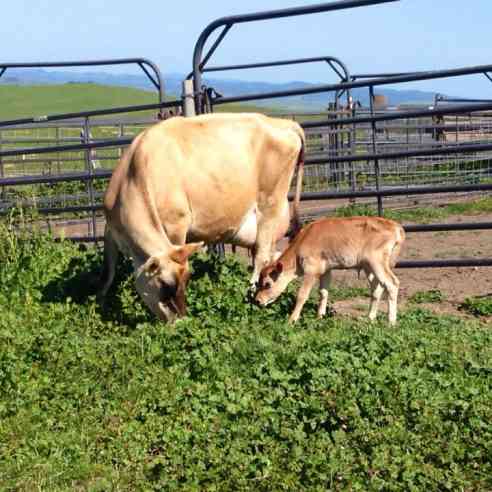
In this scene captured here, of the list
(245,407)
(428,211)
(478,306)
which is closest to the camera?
(245,407)

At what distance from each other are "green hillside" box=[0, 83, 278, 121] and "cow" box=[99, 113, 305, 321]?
64043 mm

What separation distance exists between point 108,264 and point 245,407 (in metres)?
3.24

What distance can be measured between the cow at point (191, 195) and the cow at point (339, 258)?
1.16 feet

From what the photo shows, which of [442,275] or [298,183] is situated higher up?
[298,183]

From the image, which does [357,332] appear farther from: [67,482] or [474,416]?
[67,482]

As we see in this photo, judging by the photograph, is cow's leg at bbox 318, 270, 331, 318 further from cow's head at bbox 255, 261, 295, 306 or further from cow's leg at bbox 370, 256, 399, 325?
cow's leg at bbox 370, 256, 399, 325

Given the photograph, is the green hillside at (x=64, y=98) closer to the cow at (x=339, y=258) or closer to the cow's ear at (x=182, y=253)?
the cow at (x=339, y=258)

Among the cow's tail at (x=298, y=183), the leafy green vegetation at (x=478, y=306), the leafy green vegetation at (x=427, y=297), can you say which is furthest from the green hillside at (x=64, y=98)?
the leafy green vegetation at (x=478, y=306)

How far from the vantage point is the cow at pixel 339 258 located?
8.64m

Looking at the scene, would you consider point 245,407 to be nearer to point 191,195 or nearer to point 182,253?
point 182,253

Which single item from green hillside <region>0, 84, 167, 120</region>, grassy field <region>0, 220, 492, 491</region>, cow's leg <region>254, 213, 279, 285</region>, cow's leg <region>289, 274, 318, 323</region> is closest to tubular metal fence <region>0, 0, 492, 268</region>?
cow's leg <region>254, 213, 279, 285</region>

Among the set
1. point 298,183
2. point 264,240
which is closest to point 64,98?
point 298,183

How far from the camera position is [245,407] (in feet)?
18.8

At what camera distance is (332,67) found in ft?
51.9
